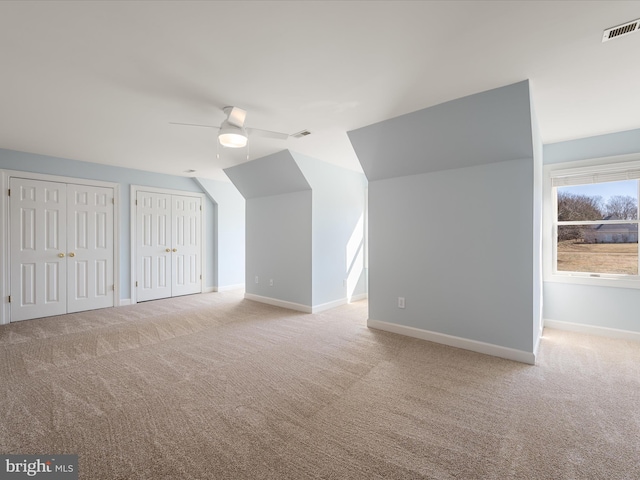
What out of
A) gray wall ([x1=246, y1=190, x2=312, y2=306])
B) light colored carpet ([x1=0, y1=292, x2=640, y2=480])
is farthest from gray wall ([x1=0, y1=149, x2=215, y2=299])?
light colored carpet ([x1=0, y1=292, x2=640, y2=480])

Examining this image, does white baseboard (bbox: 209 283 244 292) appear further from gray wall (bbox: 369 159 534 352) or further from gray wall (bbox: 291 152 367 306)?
gray wall (bbox: 369 159 534 352)

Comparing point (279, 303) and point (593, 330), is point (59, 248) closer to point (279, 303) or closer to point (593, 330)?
point (279, 303)

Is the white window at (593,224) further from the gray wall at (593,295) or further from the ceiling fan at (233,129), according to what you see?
the ceiling fan at (233,129)

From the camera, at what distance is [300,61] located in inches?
83.2

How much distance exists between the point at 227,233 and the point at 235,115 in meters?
4.46

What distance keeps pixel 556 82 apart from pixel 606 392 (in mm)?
2612

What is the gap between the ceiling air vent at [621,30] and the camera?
173 cm

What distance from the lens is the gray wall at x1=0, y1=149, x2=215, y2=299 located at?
14.2 feet

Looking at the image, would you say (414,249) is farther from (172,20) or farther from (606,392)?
(172,20)

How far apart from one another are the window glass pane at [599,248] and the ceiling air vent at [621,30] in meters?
2.84

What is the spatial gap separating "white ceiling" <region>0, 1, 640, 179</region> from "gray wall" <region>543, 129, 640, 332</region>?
24 cm

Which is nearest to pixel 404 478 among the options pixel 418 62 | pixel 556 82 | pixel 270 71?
pixel 418 62

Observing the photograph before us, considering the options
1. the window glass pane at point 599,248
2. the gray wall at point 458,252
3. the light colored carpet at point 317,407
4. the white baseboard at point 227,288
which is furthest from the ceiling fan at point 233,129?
the white baseboard at point 227,288

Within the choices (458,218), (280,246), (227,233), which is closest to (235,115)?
(458,218)
